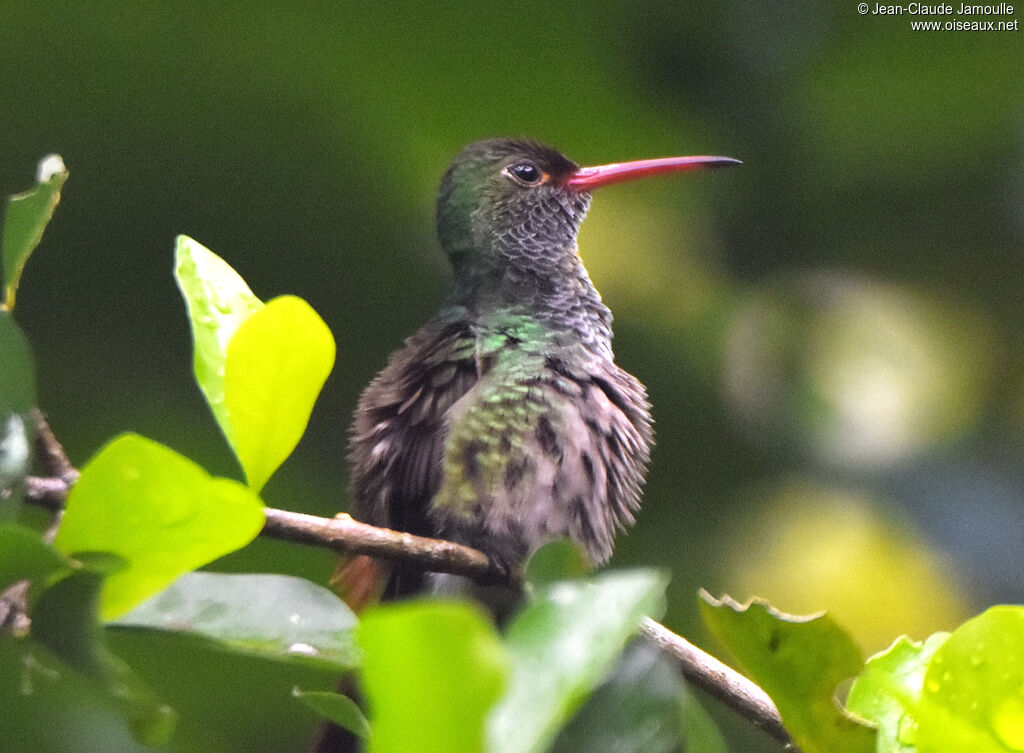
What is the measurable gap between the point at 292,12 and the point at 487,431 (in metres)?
1.11

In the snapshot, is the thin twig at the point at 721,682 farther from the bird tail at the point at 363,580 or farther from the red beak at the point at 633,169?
the red beak at the point at 633,169

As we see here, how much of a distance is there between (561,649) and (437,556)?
2.30 feet

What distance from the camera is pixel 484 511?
2.07 m

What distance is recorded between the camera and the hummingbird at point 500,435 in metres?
2.07

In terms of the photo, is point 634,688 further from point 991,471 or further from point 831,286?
point 831,286

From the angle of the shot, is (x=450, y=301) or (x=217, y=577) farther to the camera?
(x=450, y=301)

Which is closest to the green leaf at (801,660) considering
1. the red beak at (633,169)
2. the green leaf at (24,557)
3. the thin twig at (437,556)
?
the thin twig at (437,556)

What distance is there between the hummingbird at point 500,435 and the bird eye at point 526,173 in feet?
1.69

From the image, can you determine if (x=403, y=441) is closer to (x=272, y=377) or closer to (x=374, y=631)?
(x=272, y=377)

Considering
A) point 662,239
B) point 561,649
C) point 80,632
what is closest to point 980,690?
point 561,649

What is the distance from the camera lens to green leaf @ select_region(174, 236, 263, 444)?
1.09 meters

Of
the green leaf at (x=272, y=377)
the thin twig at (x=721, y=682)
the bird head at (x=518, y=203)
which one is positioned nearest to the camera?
the green leaf at (x=272, y=377)

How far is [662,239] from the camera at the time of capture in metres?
3.47

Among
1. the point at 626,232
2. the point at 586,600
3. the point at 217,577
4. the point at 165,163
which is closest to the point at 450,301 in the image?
the point at 165,163
